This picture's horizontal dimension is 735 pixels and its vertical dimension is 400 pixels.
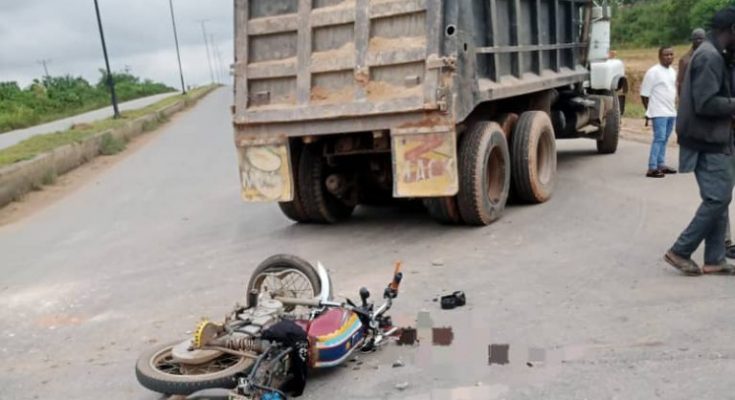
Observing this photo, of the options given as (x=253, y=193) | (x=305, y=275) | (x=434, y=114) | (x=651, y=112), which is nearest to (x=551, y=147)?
(x=651, y=112)

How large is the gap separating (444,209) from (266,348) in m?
3.69

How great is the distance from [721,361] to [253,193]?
15.5 ft

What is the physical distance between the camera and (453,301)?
5.03 metres

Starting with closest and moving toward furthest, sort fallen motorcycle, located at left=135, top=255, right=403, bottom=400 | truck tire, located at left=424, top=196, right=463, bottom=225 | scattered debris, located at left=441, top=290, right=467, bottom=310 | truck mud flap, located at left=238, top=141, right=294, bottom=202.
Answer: fallen motorcycle, located at left=135, top=255, right=403, bottom=400 → scattered debris, located at left=441, top=290, right=467, bottom=310 → truck tire, located at left=424, top=196, right=463, bottom=225 → truck mud flap, located at left=238, top=141, right=294, bottom=202

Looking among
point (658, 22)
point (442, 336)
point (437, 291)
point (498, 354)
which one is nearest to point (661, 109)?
point (437, 291)

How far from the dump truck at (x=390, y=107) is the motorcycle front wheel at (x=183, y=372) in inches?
120

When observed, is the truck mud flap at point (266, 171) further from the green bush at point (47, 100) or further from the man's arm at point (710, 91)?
the green bush at point (47, 100)

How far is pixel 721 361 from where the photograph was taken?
12.5 ft

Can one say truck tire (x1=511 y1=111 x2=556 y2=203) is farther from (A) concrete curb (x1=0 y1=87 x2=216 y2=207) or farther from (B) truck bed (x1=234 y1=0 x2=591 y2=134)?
(A) concrete curb (x1=0 y1=87 x2=216 y2=207)

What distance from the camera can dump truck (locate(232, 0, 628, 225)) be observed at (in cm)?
656

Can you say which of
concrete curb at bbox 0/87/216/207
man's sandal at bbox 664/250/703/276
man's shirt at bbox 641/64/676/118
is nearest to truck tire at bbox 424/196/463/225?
man's sandal at bbox 664/250/703/276

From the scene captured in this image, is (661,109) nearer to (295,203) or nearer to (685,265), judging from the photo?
(685,265)

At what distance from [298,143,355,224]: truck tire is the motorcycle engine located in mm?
3486

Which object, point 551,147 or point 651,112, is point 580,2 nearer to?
point 651,112
